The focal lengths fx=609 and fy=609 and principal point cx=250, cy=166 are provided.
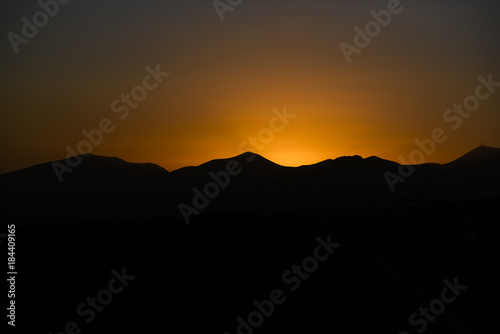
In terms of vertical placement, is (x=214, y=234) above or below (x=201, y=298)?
above

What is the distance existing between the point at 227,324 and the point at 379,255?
15852 millimetres

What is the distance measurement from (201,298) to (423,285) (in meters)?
6.50

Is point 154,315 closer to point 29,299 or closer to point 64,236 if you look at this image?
point 29,299

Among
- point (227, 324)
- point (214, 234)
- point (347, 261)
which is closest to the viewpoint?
point (227, 324)

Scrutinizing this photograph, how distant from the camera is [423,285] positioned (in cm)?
1739

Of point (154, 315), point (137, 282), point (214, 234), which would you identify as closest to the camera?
point (154, 315)

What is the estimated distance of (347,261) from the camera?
1040 inches

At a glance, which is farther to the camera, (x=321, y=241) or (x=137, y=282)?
(x=321, y=241)

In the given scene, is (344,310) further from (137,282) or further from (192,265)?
(192,265)

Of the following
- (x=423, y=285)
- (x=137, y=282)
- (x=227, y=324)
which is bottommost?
(x=423, y=285)

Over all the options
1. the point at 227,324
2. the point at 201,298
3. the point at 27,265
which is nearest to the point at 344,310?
the point at 227,324

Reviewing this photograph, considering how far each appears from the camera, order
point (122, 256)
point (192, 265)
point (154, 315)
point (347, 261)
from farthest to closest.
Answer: point (122, 256) < point (192, 265) < point (347, 261) < point (154, 315)

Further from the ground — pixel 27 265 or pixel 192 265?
pixel 27 265

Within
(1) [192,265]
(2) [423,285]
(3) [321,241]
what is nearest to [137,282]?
(1) [192,265]
